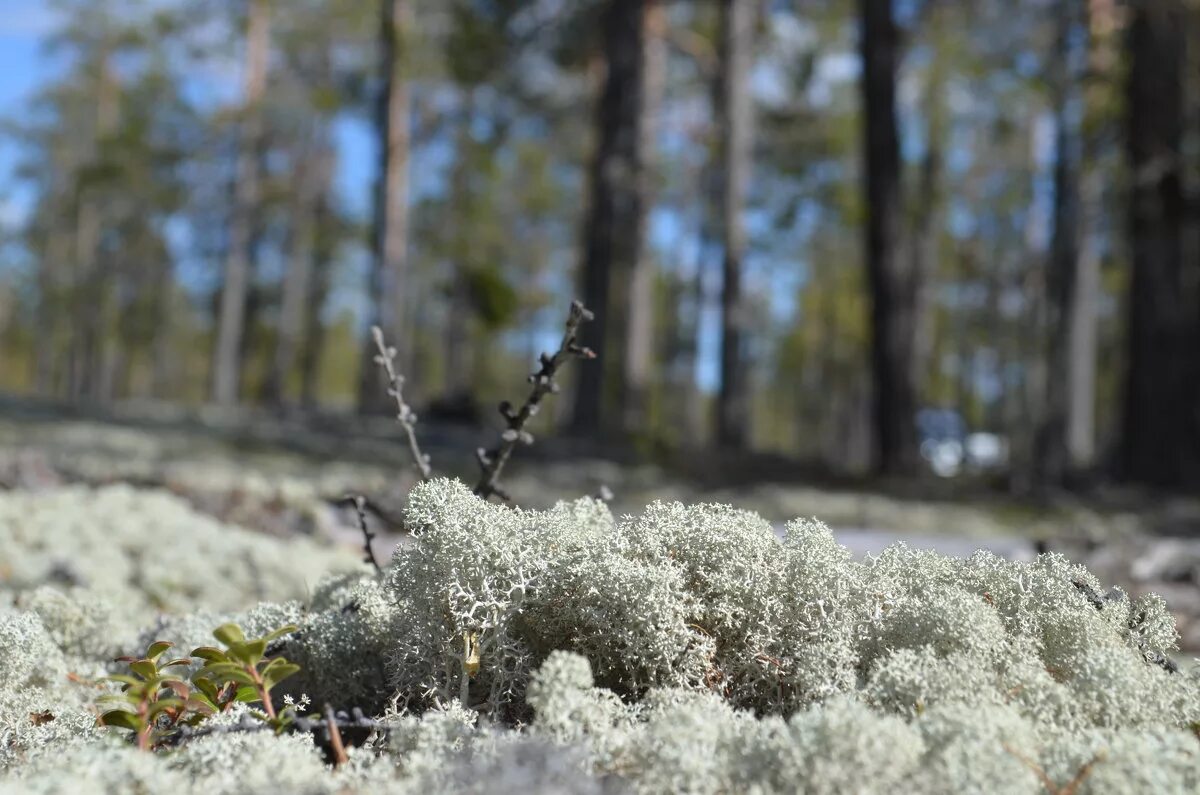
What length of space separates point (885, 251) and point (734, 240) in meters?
3.62

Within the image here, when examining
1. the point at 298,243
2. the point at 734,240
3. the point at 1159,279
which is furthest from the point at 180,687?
the point at 298,243

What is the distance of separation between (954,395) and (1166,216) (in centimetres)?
3675

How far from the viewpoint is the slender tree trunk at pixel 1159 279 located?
8867mm

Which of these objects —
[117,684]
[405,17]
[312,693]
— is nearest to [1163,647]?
[312,693]

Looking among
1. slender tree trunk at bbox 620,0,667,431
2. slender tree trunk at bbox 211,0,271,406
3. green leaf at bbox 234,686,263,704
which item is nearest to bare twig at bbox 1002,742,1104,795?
green leaf at bbox 234,686,263,704

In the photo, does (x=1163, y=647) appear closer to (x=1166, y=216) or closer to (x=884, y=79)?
(x=1166, y=216)

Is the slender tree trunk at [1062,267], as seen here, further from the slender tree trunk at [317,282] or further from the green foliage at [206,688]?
the slender tree trunk at [317,282]

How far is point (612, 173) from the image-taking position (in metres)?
12.4

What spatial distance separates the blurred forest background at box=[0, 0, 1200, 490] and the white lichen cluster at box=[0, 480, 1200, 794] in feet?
27.9

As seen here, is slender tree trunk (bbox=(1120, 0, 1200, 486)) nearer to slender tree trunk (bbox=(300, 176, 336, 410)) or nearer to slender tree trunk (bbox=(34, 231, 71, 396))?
slender tree trunk (bbox=(300, 176, 336, 410))

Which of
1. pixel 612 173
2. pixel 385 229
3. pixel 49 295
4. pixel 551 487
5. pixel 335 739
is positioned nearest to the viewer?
pixel 335 739

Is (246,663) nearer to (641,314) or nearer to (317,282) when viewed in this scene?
(641,314)

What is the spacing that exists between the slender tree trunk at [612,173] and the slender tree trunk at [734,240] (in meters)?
1.40

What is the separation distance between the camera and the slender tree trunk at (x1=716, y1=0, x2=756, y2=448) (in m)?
13.5
